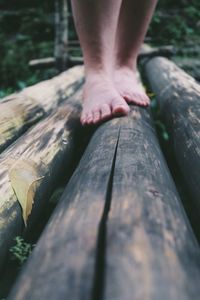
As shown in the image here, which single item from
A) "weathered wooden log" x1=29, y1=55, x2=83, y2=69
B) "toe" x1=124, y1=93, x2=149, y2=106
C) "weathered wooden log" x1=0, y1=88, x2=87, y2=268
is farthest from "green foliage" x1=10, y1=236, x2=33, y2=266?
"weathered wooden log" x1=29, y1=55, x2=83, y2=69

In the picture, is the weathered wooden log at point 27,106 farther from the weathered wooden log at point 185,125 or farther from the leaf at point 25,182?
the weathered wooden log at point 185,125

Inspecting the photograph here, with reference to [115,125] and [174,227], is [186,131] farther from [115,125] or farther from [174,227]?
[174,227]

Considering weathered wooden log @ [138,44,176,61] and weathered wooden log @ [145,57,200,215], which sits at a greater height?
weathered wooden log @ [145,57,200,215]

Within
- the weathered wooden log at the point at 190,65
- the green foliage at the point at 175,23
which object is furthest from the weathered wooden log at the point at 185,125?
the green foliage at the point at 175,23

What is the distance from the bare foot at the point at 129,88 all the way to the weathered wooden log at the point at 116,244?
82 cm

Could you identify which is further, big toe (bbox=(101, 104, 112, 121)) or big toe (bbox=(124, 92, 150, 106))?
big toe (bbox=(124, 92, 150, 106))

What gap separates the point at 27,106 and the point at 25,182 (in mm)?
770

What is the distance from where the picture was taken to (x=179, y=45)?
4727 millimetres

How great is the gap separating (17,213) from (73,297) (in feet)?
1.40

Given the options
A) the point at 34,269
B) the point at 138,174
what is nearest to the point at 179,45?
the point at 138,174

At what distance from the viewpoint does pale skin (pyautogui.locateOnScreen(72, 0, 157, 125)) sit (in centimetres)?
156

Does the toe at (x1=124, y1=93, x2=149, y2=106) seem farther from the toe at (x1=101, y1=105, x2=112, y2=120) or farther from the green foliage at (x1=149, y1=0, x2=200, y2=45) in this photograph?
the green foliage at (x1=149, y1=0, x2=200, y2=45)

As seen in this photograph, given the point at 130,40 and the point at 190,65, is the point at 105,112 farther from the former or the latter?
the point at 190,65

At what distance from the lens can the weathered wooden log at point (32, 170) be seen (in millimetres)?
891
